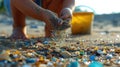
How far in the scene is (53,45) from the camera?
352 centimetres

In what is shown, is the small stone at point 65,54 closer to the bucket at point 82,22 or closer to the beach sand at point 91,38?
the beach sand at point 91,38

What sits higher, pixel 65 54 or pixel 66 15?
pixel 66 15

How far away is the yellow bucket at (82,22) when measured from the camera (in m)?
5.48

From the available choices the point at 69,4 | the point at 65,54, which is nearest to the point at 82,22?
the point at 69,4

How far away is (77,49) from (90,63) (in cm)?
60

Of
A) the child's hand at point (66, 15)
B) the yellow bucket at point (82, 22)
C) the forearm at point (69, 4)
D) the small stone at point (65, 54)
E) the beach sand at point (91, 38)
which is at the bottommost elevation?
the small stone at point (65, 54)

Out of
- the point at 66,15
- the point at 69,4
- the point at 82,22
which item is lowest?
the point at 82,22

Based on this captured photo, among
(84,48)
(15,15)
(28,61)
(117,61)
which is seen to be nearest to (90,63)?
(117,61)

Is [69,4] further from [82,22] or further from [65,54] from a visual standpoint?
[82,22]

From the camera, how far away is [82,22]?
5570mm

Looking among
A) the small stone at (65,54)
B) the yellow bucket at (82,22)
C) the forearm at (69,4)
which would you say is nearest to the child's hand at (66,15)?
the forearm at (69,4)

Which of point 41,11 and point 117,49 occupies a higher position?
point 41,11

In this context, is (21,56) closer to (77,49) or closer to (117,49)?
(77,49)

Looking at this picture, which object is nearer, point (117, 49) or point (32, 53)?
point (32, 53)
